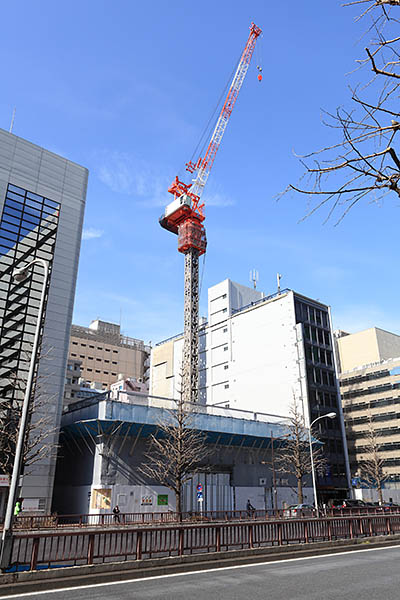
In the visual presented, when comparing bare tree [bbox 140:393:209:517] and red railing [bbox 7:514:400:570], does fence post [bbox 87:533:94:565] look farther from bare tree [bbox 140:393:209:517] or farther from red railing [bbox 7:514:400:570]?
bare tree [bbox 140:393:209:517]

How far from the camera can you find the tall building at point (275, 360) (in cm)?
6531

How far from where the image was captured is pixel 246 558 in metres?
15.0

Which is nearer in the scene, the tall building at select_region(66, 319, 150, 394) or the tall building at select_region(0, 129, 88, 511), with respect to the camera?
the tall building at select_region(0, 129, 88, 511)

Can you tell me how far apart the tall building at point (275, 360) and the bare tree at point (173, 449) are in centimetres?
1259

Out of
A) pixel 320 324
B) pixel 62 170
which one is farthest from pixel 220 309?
pixel 62 170

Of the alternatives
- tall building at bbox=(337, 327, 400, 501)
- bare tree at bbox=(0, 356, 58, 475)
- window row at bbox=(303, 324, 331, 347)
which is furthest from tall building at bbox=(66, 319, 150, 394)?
bare tree at bbox=(0, 356, 58, 475)

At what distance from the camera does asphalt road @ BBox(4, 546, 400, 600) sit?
9.66m

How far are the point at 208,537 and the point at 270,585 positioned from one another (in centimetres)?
449

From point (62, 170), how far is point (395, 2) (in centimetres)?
4955

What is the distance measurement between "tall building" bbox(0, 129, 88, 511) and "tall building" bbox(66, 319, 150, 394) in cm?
8261

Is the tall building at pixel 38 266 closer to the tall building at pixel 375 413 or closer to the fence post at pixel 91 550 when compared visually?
the fence post at pixel 91 550

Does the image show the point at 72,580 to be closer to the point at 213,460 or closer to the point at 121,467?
the point at 121,467

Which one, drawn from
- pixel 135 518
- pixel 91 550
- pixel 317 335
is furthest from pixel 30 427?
pixel 317 335

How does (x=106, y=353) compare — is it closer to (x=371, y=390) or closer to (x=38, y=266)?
(x=371, y=390)
